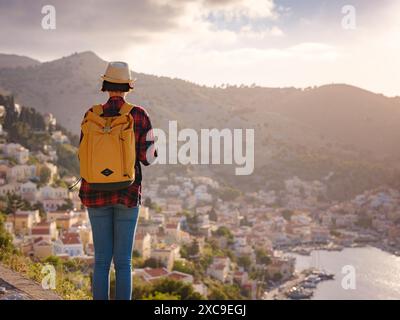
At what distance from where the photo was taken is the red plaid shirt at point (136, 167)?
1.81m

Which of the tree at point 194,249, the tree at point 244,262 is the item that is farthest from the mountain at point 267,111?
the tree at point 194,249

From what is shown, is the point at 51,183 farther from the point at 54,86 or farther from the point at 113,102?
the point at 54,86

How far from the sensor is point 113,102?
1895mm

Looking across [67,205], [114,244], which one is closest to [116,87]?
[114,244]

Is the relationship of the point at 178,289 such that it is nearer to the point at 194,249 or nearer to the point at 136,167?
the point at 136,167

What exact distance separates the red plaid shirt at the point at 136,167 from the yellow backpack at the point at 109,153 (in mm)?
30

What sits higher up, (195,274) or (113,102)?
(113,102)

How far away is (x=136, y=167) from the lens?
190 cm

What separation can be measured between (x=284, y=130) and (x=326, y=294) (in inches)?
1849

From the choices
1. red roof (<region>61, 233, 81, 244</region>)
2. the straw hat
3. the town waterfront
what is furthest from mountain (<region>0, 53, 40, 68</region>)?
the straw hat

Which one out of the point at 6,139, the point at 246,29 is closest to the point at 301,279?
the point at 246,29

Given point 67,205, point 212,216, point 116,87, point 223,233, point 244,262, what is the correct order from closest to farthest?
point 116,87, point 67,205, point 244,262, point 223,233, point 212,216

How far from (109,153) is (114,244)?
0.31 meters

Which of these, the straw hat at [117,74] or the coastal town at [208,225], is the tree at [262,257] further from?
the straw hat at [117,74]
